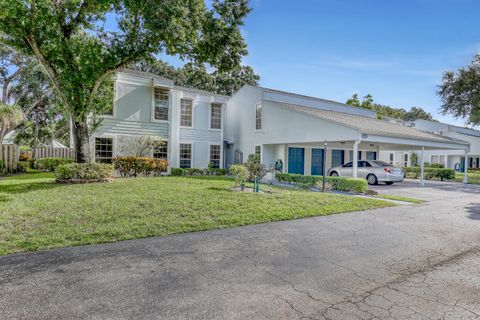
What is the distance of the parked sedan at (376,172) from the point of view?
1722cm

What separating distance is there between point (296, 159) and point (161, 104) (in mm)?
10033

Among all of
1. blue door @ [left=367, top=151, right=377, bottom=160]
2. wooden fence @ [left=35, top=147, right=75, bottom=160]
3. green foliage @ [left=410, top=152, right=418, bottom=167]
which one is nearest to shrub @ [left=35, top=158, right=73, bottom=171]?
wooden fence @ [left=35, top=147, right=75, bottom=160]

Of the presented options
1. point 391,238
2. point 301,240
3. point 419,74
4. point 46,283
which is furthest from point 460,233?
point 419,74

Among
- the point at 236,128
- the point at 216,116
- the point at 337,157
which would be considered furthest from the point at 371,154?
the point at 216,116

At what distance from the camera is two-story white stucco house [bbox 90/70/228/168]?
56.1 feet

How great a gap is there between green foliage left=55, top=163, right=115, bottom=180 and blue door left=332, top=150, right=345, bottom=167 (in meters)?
16.5

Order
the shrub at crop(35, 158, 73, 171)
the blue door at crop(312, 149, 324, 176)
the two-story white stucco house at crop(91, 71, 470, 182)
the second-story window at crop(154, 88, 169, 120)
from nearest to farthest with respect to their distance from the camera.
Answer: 1. the two-story white stucco house at crop(91, 71, 470, 182)
2. the shrub at crop(35, 158, 73, 171)
3. the second-story window at crop(154, 88, 169, 120)
4. the blue door at crop(312, 149, 324, 176)

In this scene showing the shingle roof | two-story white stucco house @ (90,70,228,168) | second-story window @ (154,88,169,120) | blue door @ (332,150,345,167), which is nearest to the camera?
the shingle roof

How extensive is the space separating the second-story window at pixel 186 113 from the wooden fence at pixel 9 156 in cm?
957

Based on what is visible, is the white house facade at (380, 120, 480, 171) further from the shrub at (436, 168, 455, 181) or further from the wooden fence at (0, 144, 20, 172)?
the wooden fence at (0, 144, 20, 172)

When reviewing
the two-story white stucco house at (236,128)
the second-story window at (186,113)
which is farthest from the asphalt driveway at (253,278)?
the second-story window at (186,113)

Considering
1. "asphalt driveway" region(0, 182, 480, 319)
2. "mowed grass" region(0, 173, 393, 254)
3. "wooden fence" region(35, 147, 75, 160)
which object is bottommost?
"asphalt driveway" region(0, 182, 480, 319)

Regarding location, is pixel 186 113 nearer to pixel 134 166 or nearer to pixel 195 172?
pixel 195 172

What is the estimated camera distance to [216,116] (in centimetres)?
2123
